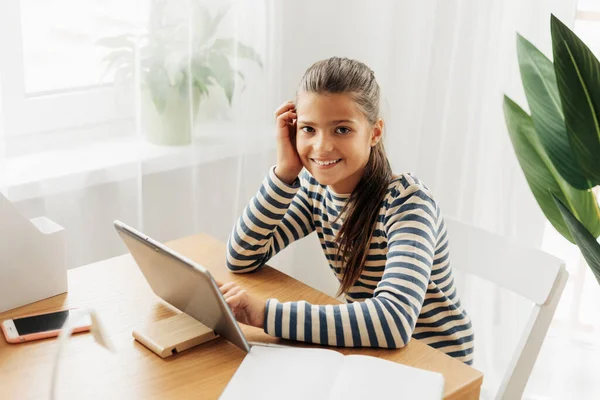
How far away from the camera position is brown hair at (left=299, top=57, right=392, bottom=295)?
52.7 inches

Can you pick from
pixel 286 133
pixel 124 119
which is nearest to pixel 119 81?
pixel 124 119

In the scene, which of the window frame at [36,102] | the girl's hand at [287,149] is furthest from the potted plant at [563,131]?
the window frame at [36,102]

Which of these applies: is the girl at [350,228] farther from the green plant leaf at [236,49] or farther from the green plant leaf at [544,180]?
the green plant leaf at [236,49]

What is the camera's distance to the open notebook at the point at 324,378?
3.41 ft

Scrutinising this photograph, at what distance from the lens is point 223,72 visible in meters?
2.04

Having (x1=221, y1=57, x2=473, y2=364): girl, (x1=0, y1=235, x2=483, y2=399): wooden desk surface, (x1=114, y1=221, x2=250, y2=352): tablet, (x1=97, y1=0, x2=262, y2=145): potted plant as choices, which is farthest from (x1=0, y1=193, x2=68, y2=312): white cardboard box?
(x1=97, y1=0, x2=262, y2=145): potted plant

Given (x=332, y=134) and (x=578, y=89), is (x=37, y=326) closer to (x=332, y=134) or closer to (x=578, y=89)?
(x=332, y=134)

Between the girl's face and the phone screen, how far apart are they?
48cm

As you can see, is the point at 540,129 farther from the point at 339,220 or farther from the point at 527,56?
the point at 339,220

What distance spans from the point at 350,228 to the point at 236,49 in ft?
2.61

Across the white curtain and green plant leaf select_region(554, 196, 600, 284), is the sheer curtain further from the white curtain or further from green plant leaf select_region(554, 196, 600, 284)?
green plant leaf select_region(554, 196, 600, 284)

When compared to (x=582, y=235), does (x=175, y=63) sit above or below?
above

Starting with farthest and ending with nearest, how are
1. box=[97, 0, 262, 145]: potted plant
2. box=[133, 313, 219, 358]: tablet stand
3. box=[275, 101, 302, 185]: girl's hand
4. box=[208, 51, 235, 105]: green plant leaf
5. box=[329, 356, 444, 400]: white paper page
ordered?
box=[208, 51, 235, 105]: green plant leaf, box=[97, 0, 262, 145]: potted plant, box=[275, 101, 302, 185]: girl's hand, box=[133, 313, 219, 358]: tablet stand, box=[329, 356, 444, 400]: white paper page

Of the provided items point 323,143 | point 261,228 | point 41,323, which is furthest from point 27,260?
point 323,143
